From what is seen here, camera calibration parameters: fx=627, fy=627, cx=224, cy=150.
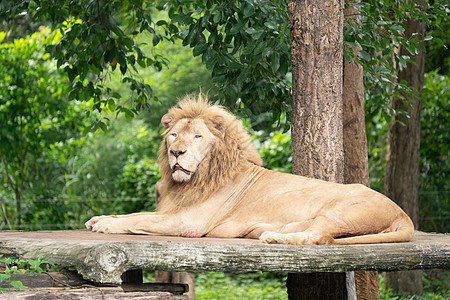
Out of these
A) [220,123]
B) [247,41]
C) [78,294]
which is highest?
[247,41]

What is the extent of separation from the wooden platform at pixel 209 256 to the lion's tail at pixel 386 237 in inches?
6.0

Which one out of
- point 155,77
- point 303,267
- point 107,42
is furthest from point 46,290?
point 155,77

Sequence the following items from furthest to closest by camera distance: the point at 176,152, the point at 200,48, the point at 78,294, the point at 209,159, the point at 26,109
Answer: the point at 26,109 → the point at 200,48 → the point at 209,159 → the point at 176,152 → the point at 78,294

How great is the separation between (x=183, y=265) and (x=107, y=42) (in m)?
3.84

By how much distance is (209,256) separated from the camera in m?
3.16

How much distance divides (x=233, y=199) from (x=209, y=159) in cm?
33

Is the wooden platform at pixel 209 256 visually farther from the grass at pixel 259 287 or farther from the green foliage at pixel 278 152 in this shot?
the green foliage at pixel 278 152

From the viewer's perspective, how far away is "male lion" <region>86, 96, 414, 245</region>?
3902 millimetres

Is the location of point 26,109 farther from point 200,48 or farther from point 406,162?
point 406,162

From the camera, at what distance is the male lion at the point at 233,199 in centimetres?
390

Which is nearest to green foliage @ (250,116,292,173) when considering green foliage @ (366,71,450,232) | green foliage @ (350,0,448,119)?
green foliage @ (366,71,450,232)

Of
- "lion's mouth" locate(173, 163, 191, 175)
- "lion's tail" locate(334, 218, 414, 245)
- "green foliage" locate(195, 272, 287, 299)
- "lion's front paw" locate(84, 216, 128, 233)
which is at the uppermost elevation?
"lion's mouth" locate(173, 163, 191, 175)

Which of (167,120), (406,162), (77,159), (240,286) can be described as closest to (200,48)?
(167,120)

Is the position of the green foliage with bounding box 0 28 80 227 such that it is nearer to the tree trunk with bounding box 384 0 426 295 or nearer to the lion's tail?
the tree trunk with bounding box 384 0 426 295
